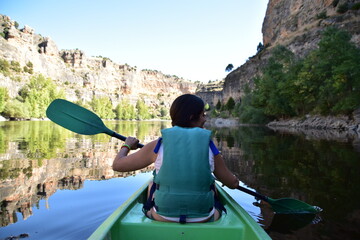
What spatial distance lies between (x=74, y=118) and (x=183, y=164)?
2149 mm

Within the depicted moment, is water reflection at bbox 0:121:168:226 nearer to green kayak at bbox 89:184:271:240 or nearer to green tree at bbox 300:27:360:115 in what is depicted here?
green kayak at bbox 89:184:271:240

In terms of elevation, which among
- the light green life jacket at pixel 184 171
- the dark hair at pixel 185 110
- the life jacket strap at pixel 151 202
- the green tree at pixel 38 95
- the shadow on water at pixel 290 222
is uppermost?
the green tree at pixel 38 95

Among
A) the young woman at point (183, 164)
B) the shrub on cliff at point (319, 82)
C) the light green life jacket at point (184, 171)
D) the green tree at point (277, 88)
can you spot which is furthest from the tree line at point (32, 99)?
the light green life jacket at point (184, 171)

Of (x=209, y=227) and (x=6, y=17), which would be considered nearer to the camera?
(x=209, y=227)

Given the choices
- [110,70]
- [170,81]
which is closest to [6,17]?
[110,70]

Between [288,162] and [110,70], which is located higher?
[110,70]

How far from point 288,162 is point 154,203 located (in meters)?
5.55

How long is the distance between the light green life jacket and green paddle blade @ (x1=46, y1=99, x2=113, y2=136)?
1734mm

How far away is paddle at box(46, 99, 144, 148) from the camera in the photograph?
11.3ft

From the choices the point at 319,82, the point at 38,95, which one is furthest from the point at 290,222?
the point at 38,95

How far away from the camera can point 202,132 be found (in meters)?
1.87

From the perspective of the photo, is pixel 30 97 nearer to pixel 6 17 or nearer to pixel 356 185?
pixel 356 185

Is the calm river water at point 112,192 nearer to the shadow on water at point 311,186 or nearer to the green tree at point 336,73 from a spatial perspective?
the shadow on water at point 311,186

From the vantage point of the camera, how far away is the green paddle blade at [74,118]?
3.45 metres
